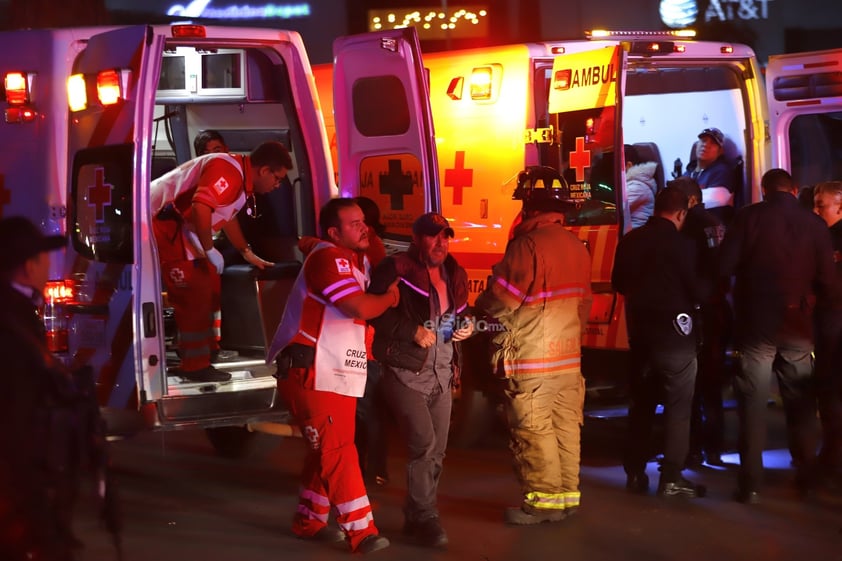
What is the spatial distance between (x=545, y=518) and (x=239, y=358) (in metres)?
2.39

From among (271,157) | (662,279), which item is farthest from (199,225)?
(662,279)

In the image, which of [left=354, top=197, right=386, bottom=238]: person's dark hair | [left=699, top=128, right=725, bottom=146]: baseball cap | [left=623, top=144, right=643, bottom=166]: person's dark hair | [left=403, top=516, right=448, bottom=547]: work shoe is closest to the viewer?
[left=403, top=516, right=448, bottom=547]: work shoe

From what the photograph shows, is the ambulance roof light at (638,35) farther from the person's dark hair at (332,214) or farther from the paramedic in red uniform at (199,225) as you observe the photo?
the person's dark hair at (332,214)

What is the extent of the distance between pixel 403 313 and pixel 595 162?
7.05ft

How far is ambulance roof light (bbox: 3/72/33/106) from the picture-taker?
766cm

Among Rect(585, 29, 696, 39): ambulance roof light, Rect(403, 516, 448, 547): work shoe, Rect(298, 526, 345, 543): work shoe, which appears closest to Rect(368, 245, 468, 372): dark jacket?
Rect(403, 516, 448, 547): work shoe

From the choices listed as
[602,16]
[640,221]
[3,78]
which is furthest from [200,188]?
A: [602,16]

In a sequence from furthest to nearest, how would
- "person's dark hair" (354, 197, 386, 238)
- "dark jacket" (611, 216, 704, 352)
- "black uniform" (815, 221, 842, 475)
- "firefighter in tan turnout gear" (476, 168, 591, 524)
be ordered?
"person's dark hair" (354, 197, 386, 238)
"black uniform" (815, 221, 842, 475)
"dark jacket" (611, 216, 704, 352)
"firefighter in tan turnout gear" (476, 168, 591, 524)

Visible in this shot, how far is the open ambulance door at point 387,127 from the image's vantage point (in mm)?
7535

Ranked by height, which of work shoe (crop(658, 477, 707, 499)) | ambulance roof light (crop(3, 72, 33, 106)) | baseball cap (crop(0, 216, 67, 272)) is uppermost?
ambulance roof light (crop(3, 72, 33, 106))

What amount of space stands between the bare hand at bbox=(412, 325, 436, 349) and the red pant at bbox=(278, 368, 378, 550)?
0.42 m

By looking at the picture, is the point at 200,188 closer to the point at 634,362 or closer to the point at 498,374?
the point at 498,374

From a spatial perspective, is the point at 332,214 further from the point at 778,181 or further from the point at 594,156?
the point at 778,181

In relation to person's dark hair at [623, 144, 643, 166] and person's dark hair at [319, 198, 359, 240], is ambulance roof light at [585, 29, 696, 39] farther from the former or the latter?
person's dark hair at [319, 198, 359, 240]
